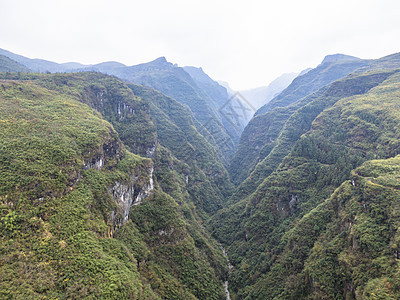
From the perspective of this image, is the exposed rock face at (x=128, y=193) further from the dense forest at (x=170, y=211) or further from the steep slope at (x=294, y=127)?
the steep slope at (x=294, y=127)

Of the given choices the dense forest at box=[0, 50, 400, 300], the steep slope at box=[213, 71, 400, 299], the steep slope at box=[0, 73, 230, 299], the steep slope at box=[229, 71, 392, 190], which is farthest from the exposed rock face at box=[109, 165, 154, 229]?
the steep slope at box=[229, 71, 392, 190]

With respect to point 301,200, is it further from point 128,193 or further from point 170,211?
point 128,193

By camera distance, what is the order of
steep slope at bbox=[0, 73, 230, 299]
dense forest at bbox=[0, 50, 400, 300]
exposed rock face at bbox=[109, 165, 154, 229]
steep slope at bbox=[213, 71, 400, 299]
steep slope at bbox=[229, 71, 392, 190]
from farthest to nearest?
steep slope at bbox=[229, 71, 392, 190] < steep slope at bbox=[213, 71, 400, 299] < exposed rock face at bbox=[109, 165, 154, 229] < dense forest at bbox=[0, 50, 400, 300] < steep slope at bbox=[0, 73, 230, 299]

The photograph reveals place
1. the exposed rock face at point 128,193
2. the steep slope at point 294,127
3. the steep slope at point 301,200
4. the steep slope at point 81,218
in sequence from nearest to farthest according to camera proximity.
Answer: the steep slope at point 81,218 < the exposed rock face at point 128,193 < the steep slope at point 301,200 < the steep slope at point 294,127

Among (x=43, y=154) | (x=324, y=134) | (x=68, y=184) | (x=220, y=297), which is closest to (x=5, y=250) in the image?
(x=68, y=184)

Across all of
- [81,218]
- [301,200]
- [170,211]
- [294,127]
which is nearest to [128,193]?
[170,211]

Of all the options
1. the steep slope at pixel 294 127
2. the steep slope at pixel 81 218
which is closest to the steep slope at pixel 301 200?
the steep slope at pixel 294 127

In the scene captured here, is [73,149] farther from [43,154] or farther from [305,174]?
[305,174]

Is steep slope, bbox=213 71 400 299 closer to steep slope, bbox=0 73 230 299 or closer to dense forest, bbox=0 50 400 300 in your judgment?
dense forest, bbox=0 50 400 300
